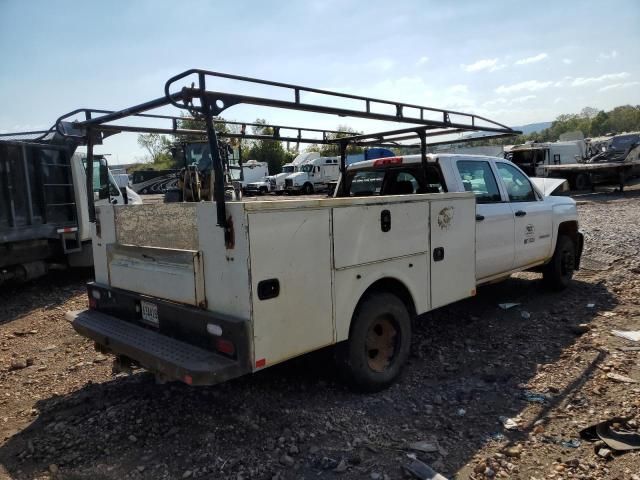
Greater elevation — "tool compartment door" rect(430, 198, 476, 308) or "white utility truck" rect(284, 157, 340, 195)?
"white utility truck" rect(284, 157, 340, 195)

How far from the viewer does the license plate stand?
3533 mm

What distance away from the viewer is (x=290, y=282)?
3.07m

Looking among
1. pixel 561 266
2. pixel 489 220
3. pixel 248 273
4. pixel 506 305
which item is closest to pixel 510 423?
pixel 248 273

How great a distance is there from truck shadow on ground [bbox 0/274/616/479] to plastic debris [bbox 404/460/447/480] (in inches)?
3.1

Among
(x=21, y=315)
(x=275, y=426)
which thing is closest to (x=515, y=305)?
(x=275, y=426)

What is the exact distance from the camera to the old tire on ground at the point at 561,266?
6.50m

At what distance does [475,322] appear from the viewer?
560 centimetres

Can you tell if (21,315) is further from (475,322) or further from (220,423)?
(475,322)

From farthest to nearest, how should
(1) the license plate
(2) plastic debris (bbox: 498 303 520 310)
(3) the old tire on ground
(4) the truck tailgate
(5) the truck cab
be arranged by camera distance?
1. (3) the old tire on ground
2. (2) plastic debris (bbox: 498 303 520 310)
3. (5) the truck cab
4. (1) the license plate
5. (4) the truck tailgate

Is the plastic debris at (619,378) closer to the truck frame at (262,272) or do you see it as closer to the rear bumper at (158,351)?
the truck frame at (262,272)

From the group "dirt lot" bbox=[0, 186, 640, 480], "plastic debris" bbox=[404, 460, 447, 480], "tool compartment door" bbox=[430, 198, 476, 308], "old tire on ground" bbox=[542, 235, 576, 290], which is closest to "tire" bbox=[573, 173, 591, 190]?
"old tire on ground" bbox=[542, 235, 576, 290]

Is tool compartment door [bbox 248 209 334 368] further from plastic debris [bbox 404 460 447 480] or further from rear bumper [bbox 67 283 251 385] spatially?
plastic debris [bbox 404 460 447 480]

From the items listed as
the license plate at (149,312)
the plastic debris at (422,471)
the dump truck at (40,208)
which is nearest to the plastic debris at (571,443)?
the plastic debris at (422,471)

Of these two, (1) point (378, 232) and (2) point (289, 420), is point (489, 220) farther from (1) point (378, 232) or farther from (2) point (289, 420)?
(2) point (289, 420)
